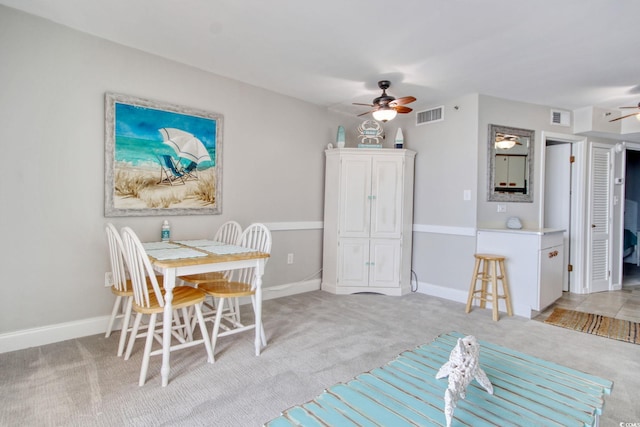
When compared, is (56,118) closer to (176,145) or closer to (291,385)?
(176,145)

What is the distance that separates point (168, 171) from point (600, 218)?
17.6ft

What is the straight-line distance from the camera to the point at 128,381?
6.63 ft

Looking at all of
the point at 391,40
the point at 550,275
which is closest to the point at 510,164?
the point at 550,275

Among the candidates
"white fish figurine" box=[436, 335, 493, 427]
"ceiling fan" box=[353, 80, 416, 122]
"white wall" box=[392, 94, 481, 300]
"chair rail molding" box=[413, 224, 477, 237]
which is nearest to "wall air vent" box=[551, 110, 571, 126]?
"white wall" box=[392, 94, 481, 300]

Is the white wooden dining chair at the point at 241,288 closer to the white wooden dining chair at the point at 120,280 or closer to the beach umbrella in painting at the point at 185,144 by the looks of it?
the white wooden dining chair at the point at 120,280

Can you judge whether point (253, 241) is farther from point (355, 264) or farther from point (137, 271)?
point (355, 264)

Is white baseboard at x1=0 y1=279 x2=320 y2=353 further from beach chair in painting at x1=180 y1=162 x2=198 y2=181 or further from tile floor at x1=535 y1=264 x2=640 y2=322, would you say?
tile floor at x1=535 y1=264 x2=640 y2=322

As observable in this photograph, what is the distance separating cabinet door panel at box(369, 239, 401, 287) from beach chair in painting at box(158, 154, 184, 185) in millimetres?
2336

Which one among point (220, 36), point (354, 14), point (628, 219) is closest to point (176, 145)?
point (220, 36)

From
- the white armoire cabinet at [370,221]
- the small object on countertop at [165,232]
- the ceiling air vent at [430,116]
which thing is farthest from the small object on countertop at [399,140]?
the small object on countertop at [165,232]

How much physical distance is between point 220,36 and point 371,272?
9.71ft

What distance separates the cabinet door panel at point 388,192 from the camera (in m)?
4.09

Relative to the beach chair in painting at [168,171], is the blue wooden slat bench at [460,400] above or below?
below

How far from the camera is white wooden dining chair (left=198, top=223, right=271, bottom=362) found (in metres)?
2.39
